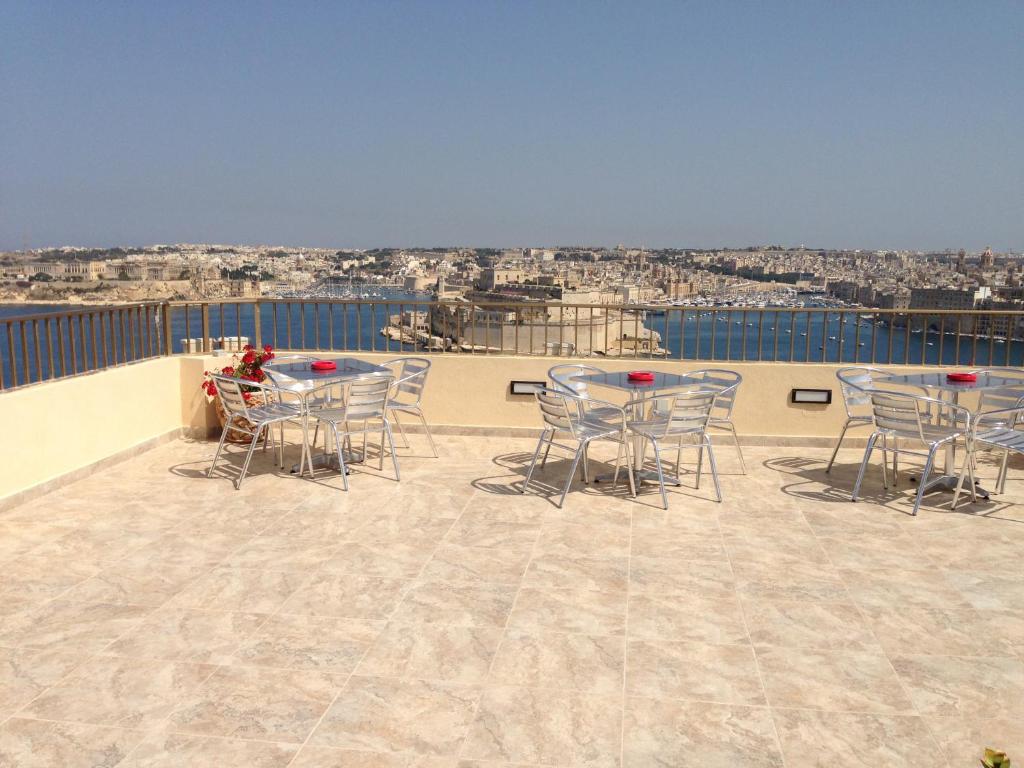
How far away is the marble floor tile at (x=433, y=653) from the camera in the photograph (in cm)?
291

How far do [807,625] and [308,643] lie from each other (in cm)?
212

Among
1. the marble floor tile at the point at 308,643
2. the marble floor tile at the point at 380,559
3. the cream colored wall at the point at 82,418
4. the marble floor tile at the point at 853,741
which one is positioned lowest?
the marble floor tile at the point at 380,559

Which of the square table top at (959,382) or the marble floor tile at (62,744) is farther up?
the square table top at (959,382)

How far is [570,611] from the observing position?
3.50 metres

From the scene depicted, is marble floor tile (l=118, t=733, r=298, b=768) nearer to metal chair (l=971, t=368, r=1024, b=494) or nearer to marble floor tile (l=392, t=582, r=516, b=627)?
marble floor tile (l=392, t=582, r=516, b=627)

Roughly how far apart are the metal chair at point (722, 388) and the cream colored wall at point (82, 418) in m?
4.57

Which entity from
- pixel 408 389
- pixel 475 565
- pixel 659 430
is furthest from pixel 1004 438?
pixel 408 389

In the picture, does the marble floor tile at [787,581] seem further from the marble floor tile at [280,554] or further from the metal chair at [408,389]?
the metal chair at [408,389]

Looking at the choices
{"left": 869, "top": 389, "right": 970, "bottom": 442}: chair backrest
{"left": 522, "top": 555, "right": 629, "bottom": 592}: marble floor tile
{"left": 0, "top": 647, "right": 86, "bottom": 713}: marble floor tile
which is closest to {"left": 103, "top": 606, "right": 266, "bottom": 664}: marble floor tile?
{"left": 0, "top": 647, "right": 86, "bottom": 713}: marble floor tile

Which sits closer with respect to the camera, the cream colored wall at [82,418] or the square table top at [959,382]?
the cream colored wall at [82,418]

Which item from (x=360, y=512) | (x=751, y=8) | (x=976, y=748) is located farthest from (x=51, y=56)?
(x=976, y=748)

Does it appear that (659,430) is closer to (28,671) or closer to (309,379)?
(309,379)

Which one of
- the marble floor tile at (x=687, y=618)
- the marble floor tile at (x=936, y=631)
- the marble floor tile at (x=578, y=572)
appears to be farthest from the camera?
the marble floor tile at (x=578, y=572)

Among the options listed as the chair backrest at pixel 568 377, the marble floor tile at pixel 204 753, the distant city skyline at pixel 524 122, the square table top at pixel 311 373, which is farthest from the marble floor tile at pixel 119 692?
the distant city skyline at pixel 524 122
